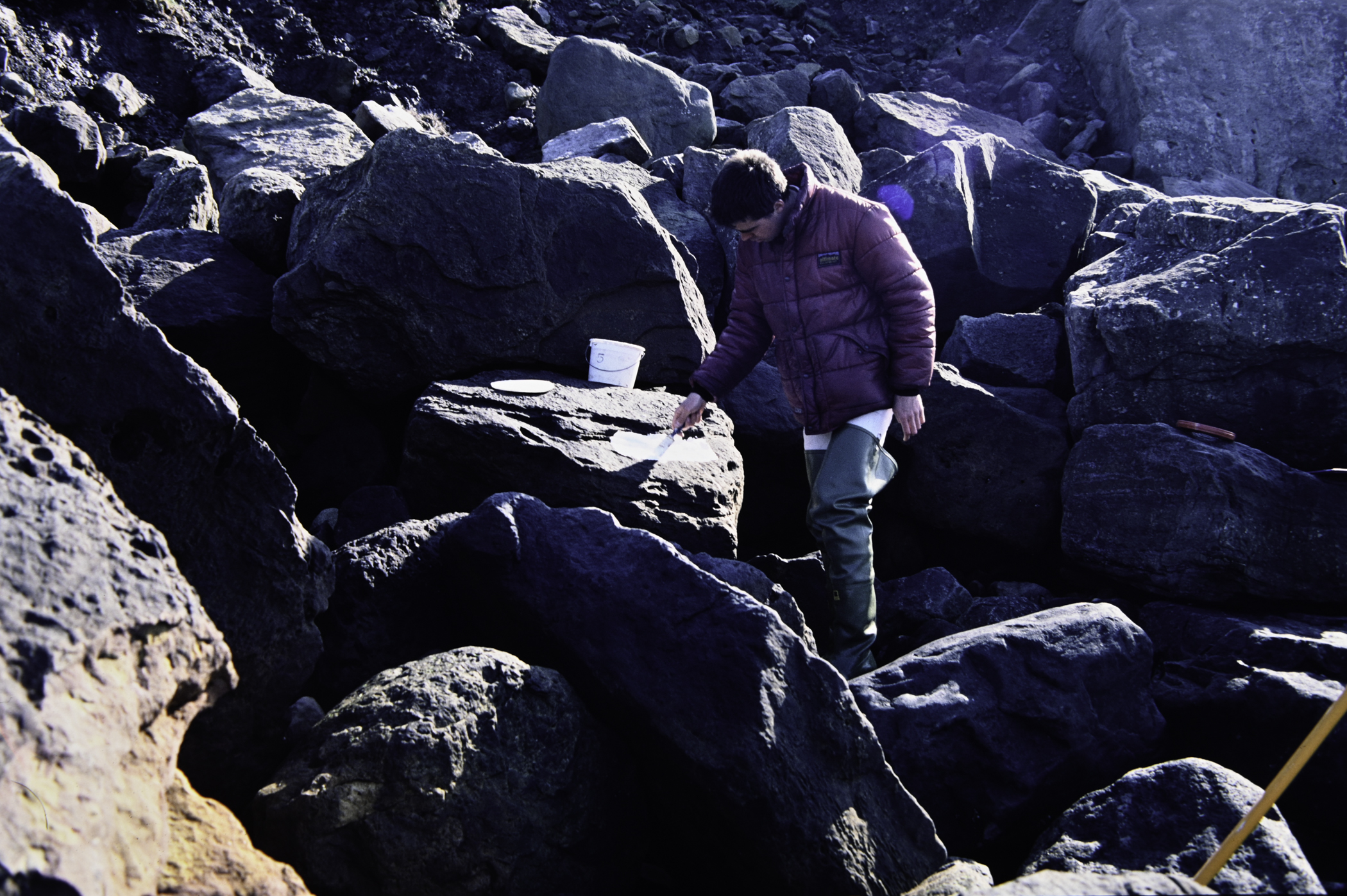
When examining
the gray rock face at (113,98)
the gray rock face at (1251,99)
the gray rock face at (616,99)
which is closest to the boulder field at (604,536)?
the gray rock face at (113,98)

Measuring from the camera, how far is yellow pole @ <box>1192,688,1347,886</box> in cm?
221

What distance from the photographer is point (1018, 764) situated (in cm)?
315

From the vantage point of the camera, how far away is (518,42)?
39.7 feet

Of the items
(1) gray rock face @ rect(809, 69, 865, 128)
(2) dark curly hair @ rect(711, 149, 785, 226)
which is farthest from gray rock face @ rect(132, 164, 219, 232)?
(1) gray rock face @ rect(809, 69, 865, 128)

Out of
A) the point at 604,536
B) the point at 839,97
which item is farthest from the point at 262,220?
the point at 839,97

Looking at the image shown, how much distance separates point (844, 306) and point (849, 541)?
94cm

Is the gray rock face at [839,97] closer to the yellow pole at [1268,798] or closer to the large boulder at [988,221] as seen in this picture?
the large boulder at [988,221]

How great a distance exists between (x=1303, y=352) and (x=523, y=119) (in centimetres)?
863

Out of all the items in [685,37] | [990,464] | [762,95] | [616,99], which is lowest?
[990,464]

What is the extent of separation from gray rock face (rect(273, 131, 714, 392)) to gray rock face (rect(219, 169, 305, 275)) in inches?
9.8

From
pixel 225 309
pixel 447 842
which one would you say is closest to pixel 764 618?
pixel 447 842

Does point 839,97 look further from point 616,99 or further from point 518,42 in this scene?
point 518,42

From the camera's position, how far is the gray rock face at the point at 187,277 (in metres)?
4.70

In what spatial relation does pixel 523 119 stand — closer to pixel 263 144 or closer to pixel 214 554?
pixel 263 144
